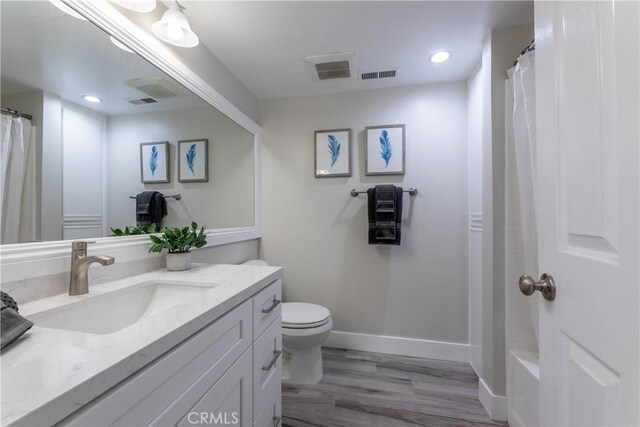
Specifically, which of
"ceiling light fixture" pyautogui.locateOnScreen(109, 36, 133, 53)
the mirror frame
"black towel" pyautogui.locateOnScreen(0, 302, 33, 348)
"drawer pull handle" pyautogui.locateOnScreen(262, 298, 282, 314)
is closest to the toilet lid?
"drawer pull handle" pyautogui.locateOnScreen(262, 298, 282, 314)

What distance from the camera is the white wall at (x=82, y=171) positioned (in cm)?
92

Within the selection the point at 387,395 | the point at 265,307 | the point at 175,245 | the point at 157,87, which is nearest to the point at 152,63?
the point at 157,87

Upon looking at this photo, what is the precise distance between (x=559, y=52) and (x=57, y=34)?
1.55 metres

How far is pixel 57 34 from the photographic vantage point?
2.89 feet

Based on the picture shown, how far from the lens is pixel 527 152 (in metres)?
1.30

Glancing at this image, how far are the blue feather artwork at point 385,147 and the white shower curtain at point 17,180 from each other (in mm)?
1928

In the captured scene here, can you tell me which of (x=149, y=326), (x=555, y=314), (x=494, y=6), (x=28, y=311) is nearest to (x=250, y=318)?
(x=149, y=326)

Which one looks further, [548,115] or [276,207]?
[276,207]

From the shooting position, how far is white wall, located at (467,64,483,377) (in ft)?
5.60

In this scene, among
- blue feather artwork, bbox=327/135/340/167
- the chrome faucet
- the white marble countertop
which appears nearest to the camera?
the white marble countertop

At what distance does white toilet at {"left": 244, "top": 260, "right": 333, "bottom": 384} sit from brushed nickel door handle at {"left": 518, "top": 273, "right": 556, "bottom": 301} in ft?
3.96

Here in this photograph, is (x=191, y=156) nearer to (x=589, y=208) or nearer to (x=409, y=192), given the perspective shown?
(x=409, y=192)

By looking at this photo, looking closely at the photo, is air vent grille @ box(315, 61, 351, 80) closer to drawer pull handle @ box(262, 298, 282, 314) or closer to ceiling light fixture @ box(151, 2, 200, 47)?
ceiling light fixture @ box(151, 2, 200, 47)

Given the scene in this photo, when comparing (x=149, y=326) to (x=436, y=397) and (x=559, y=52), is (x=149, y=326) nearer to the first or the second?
(x=559, y=52)
